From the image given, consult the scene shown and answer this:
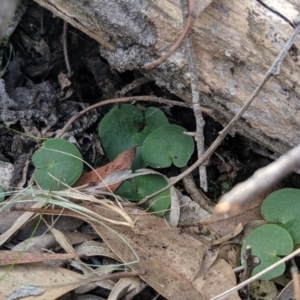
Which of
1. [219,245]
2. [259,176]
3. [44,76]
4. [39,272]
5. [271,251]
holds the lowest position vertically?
[39,272]

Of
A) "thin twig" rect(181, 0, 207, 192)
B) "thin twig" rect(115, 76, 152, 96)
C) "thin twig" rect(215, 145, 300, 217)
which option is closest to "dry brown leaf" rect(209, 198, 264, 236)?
"thin twig" rect(181, 0, 207, 192)

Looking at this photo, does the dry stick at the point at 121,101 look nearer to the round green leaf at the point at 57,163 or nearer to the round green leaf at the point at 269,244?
the round green leaf at the point at 57,163

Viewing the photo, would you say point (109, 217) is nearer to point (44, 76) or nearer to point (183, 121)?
→ point (183, 121)

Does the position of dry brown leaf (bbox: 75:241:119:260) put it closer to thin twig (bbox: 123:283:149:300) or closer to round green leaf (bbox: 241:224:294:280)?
thin twig (bbox: 123:283:149:300)

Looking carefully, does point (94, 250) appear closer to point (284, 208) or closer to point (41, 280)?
point (41, 280)

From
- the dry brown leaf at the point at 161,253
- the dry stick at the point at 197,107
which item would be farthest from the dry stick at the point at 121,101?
the dry brown leaf at the point at 161,253

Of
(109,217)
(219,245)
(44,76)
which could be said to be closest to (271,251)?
(219,245)
